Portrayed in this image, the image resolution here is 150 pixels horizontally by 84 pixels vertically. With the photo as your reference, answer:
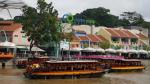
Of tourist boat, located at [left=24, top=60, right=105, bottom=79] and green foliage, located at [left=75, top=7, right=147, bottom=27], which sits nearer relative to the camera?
tourist boat, located at [left=24, top=60, right=105, bottom=79]

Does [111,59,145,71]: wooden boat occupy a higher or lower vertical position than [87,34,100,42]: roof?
lower

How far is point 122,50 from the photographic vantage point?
88438 mm

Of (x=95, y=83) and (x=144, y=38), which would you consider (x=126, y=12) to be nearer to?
(x=144, y=38)

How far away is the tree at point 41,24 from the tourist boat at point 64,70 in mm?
19561

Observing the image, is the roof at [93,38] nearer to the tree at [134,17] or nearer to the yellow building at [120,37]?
the yellow building at [120,37]

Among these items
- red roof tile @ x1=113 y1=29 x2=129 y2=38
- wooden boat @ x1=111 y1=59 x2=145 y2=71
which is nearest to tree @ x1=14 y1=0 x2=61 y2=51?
wooden boat @ x1=111 y1=59 x2=145 y2=71

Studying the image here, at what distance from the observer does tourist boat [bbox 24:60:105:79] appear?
35.5 metres

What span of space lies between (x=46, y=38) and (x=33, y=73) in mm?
22784

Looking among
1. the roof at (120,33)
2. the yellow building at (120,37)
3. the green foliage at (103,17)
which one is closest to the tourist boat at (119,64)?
the yellow building at (120,37)

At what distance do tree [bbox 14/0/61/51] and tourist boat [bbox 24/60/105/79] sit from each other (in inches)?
770

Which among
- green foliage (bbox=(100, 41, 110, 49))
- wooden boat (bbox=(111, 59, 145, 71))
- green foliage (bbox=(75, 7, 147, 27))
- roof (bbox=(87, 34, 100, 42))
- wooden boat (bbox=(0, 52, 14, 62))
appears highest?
green foliage (bbox=(75, 7, 147, 27))

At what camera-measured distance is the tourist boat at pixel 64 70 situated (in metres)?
35.5

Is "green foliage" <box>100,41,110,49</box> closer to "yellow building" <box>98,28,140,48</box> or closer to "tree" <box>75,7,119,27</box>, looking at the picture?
"yellow building" <box>98,28,140,48</box>

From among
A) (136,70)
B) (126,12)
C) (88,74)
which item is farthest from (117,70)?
(126,12)
